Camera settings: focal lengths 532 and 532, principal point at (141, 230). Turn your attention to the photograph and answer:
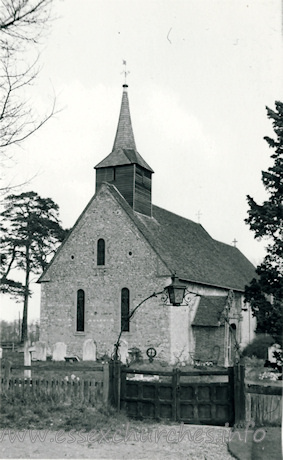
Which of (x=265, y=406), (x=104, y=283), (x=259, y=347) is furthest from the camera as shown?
(x=259, y=347)

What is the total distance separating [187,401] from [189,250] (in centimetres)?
2158

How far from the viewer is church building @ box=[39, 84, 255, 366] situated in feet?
88.9

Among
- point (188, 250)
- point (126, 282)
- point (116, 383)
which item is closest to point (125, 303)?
point (126, 282)

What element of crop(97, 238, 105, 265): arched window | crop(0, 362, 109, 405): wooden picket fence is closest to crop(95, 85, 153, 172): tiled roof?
crop(97, 238, 105, 265): arched window

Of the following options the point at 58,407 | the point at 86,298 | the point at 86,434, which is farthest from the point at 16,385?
the point at 86,298

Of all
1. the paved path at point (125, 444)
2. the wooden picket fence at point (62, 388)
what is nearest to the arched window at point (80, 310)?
the wooden picket fence at point (62, 388)

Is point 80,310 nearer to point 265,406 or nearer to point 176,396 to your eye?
point 176,396

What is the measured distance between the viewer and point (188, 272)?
2917 centimetres

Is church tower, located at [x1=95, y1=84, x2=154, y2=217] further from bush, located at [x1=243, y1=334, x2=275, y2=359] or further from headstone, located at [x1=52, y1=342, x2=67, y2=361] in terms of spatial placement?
bush, located at [x1=243, y1=334, x2=275, y2=359]

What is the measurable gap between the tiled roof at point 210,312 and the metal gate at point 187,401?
1622 centimetres

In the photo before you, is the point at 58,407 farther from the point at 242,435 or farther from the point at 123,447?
the point at 242,435

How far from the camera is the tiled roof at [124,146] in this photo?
2966 cm

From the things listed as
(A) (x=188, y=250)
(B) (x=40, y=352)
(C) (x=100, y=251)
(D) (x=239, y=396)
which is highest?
Result: (A) (x=188, y=250)

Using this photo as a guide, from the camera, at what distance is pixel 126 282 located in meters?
28.0
